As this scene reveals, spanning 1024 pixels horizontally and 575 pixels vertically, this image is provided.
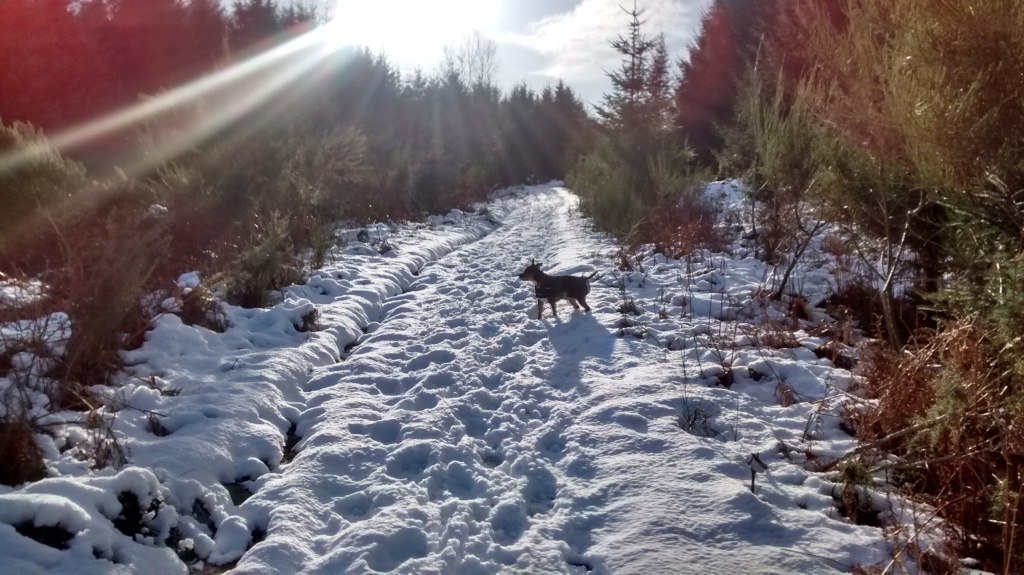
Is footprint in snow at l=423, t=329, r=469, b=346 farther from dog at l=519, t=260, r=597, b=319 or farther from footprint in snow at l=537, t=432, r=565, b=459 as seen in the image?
footprint in snow at l=537, t=432, r=565, b=459

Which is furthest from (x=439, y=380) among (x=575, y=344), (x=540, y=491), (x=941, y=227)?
(x=941, y=227)

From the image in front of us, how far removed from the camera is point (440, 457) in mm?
4141

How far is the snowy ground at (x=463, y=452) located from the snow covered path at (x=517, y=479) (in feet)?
0.05

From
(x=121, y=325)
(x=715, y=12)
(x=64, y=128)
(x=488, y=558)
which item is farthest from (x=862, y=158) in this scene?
(x=715, y=12)

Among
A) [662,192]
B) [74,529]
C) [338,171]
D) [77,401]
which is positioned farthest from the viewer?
[338,171]

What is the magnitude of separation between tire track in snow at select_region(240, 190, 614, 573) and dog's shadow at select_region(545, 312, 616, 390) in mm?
23

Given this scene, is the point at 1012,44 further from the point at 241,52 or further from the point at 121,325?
the point at 241,52

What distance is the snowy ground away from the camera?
3.10 m

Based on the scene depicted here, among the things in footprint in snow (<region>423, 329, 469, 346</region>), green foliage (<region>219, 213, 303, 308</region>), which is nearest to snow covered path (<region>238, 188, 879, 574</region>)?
footprint in snow (<region>423, 329, 469, 346</region>)

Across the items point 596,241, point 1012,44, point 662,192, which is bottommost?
point 596,241

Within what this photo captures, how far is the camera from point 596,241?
14.0m

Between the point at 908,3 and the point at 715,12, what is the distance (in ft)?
82.6

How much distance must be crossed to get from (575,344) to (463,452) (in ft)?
9.08

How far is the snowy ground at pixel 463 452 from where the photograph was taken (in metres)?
3.10
